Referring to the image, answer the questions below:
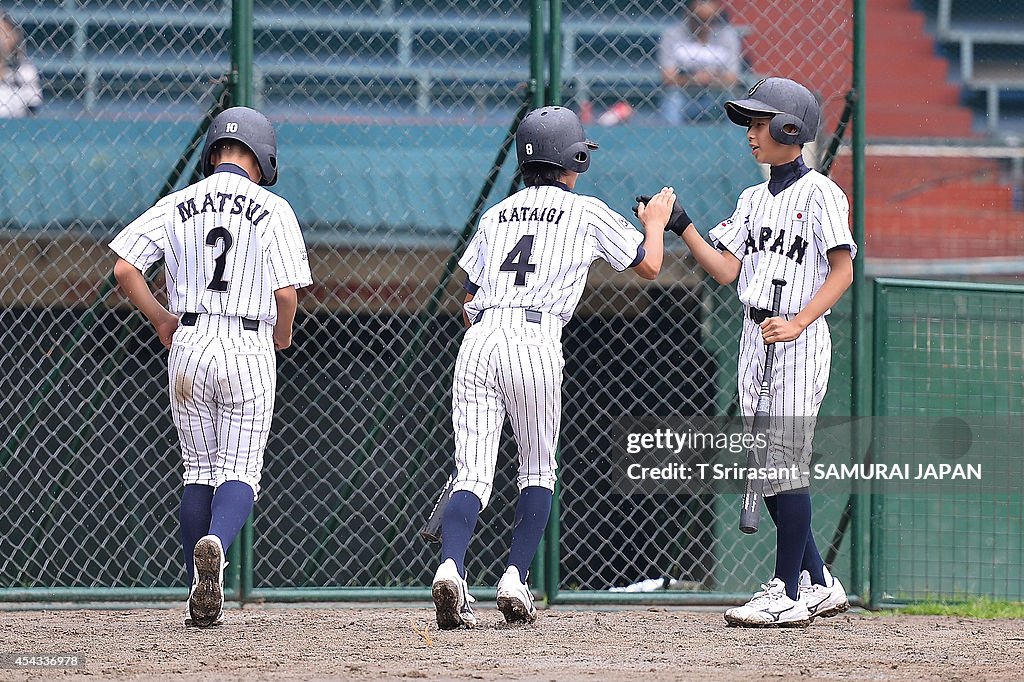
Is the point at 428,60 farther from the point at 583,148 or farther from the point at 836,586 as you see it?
the point at 836,586

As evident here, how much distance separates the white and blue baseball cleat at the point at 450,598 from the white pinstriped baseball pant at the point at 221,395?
0.67 meters

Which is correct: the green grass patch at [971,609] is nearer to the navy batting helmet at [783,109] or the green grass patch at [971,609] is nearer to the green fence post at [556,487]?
the green fence post at [556,487]

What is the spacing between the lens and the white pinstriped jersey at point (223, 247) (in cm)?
420

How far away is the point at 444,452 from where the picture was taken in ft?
19.4

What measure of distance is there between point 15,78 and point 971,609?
178 inches

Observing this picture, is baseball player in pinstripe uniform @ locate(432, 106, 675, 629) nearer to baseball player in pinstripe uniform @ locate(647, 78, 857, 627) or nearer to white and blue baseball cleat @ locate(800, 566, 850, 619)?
baseball player in pinstripe uniform @ locate(647, 78, 857, 627)

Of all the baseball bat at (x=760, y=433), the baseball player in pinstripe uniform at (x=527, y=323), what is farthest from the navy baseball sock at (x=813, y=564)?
the baseball player in pinstripe uniform at (x=527, y=323)

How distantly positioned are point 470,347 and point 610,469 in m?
1.70

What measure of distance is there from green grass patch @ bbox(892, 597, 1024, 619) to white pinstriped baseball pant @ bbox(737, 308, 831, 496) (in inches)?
44.3

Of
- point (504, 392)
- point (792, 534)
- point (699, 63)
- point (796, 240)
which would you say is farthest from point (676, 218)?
point (699, 63)

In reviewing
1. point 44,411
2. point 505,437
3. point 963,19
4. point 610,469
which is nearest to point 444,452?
point 505,437

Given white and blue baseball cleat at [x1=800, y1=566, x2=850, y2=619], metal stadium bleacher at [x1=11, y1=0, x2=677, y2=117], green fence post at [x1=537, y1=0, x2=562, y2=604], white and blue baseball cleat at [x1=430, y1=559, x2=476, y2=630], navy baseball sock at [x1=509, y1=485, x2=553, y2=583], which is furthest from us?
metal stadium bleacher at [x1=11, y1=0, x2=677, y2=117]

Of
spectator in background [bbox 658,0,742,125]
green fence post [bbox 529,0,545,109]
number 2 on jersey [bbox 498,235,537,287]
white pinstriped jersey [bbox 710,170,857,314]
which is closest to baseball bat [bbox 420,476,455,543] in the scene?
number 2 on jersey [bbox 498,235,537,287]

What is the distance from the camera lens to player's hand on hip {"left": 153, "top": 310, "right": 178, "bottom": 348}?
431 cm
